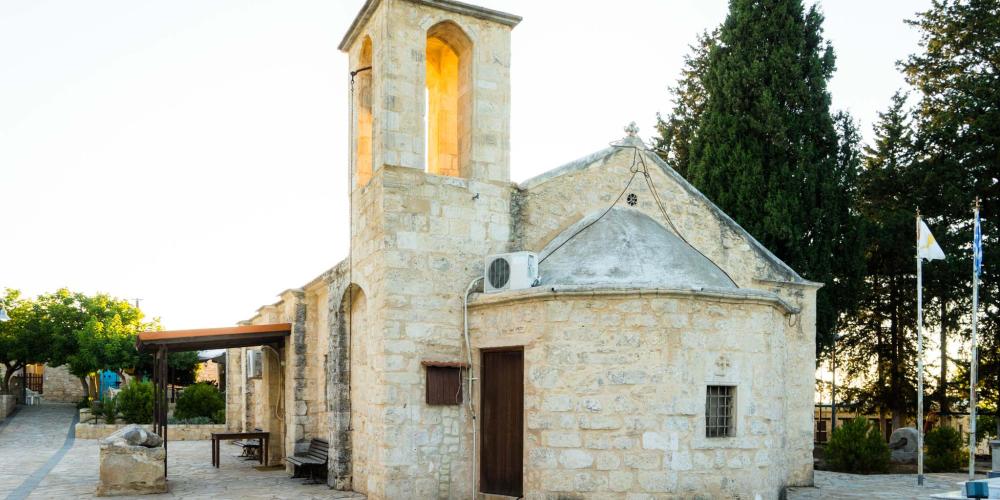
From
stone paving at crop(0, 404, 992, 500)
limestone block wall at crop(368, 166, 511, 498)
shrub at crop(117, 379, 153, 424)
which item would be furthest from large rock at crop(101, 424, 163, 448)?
shrub at crop(117, 379, 153, 424)

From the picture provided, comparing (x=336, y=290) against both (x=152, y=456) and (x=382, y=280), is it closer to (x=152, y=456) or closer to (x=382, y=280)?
(x=382, y=280)

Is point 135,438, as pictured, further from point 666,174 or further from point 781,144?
point 781,144

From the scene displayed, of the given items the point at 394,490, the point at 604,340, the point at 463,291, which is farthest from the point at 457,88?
the point at 394,490

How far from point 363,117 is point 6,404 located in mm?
23831

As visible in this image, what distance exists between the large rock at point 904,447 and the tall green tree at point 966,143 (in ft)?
18.0

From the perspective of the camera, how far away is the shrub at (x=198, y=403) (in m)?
27.1

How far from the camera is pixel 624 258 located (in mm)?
11211

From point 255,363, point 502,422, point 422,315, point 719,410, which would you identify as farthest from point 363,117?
point 719,410

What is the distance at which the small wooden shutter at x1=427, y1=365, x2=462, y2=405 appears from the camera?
11281mm

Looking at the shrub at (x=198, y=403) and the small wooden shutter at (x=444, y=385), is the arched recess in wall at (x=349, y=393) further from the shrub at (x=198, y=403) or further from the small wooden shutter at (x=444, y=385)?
the shrub at (x=198, y=403)

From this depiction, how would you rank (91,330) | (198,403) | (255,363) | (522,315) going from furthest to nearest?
(91,330) < (198,403) < (255,363) < (522,315)

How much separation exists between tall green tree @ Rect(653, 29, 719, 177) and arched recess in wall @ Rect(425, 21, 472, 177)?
45.1ft

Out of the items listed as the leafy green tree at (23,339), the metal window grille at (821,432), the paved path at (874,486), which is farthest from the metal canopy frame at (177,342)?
the leafy green tree at (23,339)

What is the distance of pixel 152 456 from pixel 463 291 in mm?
5291
